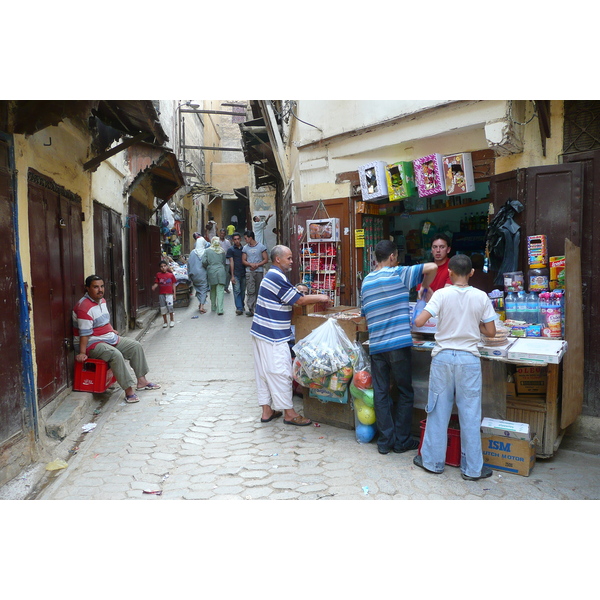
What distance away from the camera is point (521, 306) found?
4801mm

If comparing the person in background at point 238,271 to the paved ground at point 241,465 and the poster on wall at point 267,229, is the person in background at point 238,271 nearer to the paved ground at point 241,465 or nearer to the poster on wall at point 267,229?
the poster on wall at point 267,229

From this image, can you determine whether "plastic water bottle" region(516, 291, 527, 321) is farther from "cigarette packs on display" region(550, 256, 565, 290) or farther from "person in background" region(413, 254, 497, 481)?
"person in background" region(413, 254, 497, 481)

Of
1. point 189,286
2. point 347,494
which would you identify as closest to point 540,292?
point 347,494

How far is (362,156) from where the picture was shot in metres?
7.14

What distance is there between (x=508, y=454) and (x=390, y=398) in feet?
3.46

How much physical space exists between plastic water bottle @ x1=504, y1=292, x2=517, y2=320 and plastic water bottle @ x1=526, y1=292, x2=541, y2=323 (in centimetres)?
12

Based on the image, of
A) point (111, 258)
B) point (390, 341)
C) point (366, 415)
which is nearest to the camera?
point (390, 341)

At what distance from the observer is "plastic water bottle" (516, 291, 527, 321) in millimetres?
4781

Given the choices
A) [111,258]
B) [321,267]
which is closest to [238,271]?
[111,258]

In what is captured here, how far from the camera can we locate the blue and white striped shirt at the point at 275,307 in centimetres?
490

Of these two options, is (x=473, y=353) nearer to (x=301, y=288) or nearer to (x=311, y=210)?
(x=301, y=288)

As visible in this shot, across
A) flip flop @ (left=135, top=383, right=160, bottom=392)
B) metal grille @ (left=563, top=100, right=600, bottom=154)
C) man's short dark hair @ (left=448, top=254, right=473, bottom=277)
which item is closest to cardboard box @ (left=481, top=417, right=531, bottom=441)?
man's short dark hair @ (left=448, top=254, right=473, bottom=277)

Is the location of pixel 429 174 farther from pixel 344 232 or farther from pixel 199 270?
pixel 199 270

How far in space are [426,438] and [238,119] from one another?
1989cm
